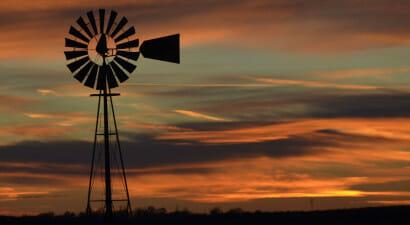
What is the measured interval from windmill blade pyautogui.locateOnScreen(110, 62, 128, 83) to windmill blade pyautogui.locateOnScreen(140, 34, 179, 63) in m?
1.70

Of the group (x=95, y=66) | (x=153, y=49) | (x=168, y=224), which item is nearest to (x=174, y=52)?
(x=153, y=49)

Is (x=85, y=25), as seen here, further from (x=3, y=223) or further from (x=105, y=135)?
(x=3, y=223)

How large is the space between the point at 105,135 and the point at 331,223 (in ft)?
47.1

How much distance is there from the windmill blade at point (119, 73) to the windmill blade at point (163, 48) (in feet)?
5.58

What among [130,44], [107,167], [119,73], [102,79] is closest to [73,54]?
[102,79]

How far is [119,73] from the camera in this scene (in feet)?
169

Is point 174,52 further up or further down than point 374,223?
further up

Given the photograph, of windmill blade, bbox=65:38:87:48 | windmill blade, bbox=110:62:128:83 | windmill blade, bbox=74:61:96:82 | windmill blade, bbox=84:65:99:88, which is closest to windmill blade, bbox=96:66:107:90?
windmill blade, bbox=84:65:99:88

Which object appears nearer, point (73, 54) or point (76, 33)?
point (76, 33)

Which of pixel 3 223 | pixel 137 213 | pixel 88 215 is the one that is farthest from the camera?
pixel 137 213

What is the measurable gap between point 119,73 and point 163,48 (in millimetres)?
3053

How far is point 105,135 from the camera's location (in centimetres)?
5091

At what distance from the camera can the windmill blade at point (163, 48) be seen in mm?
51000

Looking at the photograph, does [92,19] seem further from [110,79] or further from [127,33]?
[110,79]
